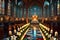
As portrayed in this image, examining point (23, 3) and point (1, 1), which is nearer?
point (1, 1)

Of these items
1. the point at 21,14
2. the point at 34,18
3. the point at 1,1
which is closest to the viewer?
the point at 1,1

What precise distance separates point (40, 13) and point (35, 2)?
319 centimetres

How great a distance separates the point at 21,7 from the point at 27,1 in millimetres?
2046

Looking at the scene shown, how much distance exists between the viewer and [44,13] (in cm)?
4088

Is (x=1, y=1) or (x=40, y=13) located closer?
(x=1, y=1)

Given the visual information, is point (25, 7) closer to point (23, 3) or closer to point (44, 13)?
point (23, 3)

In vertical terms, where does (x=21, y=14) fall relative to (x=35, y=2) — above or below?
below

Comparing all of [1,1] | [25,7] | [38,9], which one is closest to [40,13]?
[38,9]

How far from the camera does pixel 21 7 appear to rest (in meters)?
41.3

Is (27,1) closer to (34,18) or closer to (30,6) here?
(30,6)

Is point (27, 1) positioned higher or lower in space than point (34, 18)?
higher

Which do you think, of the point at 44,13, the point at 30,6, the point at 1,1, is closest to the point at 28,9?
the point at 30,6

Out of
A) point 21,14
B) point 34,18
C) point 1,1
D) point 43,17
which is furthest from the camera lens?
point 21,14

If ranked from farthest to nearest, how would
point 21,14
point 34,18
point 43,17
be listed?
point 21,14, point 43,17, point 34,18
